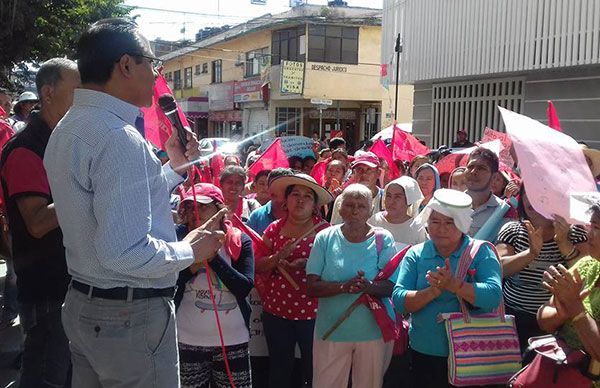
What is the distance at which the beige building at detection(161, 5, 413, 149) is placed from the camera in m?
29.5

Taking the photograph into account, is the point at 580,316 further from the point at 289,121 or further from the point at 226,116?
the point at 226,116

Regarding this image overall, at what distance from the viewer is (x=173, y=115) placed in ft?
9.80

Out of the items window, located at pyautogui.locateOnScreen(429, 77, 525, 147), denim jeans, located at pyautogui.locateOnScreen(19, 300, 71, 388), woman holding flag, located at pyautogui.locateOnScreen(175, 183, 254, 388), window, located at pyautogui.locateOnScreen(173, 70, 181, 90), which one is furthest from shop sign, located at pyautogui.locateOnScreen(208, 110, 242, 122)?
denim jeans, located at pyautogui.locateOnScreen(19, 300, 71, 388)

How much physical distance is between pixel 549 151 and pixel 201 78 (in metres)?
41.7

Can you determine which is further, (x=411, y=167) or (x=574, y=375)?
(x=411, y=167)

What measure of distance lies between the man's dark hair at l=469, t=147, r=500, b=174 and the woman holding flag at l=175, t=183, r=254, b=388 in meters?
2.08

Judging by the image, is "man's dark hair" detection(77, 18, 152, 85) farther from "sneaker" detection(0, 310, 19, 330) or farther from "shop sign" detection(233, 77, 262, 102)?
"shop sign" detection(233, 77, 262, 102)

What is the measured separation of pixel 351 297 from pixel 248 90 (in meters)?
31.0

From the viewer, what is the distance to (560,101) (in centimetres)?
1092

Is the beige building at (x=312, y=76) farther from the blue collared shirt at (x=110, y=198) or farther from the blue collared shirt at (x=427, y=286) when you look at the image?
the blue collared shirt at (x=110, y=198)

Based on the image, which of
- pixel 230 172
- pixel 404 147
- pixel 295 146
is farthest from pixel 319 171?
pixel 230 172

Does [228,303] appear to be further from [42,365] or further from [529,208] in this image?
[529,208]

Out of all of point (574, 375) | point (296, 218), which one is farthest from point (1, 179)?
point (574, 375)

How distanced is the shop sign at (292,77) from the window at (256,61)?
380cm
